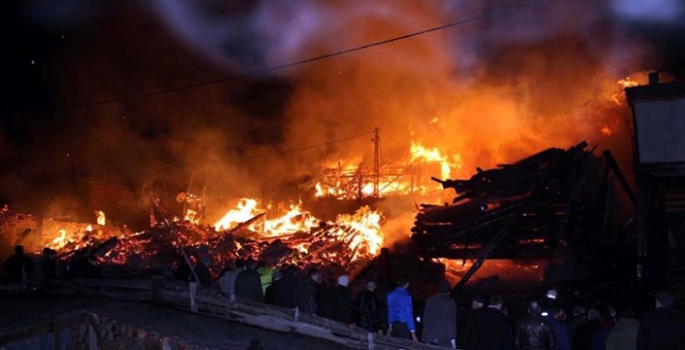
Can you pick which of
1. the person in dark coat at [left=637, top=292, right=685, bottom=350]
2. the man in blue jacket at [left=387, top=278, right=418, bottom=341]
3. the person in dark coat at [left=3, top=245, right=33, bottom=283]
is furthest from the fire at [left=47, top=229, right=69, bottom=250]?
the person in dark coat at [left=637, top=292, right=685, bottom=350]

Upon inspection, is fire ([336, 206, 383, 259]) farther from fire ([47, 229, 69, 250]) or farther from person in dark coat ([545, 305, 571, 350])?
person in dark coat ([545, 305, 571, 350])

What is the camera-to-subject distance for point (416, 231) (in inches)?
588

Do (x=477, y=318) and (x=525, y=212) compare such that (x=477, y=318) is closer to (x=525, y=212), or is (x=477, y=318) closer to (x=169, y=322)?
(x=169, y=322)

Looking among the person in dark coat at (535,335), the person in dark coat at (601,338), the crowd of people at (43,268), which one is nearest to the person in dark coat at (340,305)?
the person in dark coat at (535,335)

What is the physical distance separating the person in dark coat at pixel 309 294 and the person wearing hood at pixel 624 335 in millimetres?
4017

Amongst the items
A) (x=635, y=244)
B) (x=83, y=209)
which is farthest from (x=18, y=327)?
(x=83, y=209)

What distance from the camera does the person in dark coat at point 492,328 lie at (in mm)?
6422

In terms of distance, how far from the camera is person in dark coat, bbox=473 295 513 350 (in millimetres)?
6422

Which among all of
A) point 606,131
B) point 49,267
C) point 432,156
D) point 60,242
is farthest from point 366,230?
point 60,242

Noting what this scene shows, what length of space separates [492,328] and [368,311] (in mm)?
2142

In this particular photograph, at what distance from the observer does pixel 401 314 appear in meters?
7.52

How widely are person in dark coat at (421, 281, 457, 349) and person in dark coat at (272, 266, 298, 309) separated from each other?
2503mm

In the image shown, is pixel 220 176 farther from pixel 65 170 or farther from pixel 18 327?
pixel 18 327

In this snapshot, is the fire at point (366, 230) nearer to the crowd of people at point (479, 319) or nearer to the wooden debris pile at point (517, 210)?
the wooden debris pile at point (517, 210)
